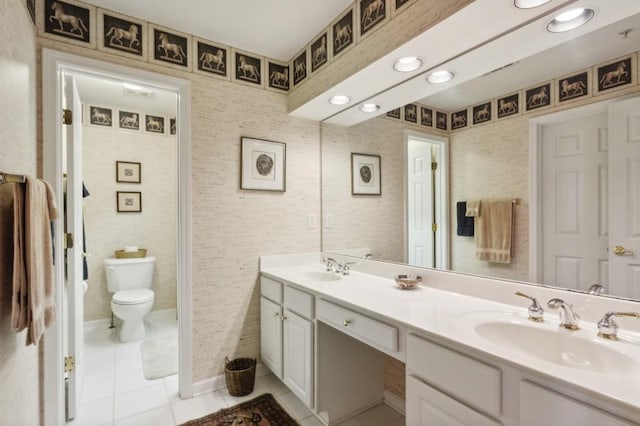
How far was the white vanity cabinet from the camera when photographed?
70.9 inches

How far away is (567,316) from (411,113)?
1.33 m

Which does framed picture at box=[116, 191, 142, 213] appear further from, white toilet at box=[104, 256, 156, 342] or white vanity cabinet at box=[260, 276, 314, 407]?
white vanity cabinet at box=[260, 276, 314, 407]

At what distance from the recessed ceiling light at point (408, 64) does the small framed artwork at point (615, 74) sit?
755 millimetres

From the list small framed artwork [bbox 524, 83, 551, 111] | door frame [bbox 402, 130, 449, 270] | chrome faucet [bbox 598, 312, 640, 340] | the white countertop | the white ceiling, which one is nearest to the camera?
the white countertop

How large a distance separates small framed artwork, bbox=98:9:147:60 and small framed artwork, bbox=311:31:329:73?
1104mm

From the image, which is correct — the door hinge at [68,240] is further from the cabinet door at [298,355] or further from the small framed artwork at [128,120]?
the small framed artwork at [128,120]

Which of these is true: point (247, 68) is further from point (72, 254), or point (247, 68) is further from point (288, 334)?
point (288, 334)

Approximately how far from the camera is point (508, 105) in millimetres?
1400

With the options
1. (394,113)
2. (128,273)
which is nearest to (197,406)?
(128,273)

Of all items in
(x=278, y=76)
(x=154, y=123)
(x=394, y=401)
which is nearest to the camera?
(x=394, y=401)

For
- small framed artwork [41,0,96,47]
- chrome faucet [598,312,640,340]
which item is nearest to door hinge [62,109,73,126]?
small framed artwork [41,0,96,47]

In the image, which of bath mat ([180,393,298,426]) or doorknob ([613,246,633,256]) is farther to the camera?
bath mat ([180,393,298,426])

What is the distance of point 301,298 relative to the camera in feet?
6.14

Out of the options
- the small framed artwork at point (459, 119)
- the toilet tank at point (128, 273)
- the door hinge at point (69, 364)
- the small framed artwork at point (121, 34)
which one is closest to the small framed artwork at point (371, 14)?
the small framed artwork at point (459, 119)
